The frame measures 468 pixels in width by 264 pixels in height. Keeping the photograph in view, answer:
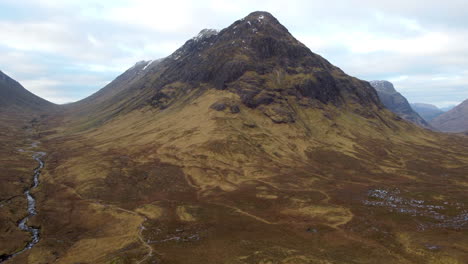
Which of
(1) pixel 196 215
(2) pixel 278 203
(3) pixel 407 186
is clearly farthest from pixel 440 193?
(1) pixel 196 215

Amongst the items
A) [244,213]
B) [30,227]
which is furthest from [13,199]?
[244,213]

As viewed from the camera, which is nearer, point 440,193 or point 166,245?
point 166,245

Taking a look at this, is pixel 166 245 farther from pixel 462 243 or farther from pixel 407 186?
pixel 407 186

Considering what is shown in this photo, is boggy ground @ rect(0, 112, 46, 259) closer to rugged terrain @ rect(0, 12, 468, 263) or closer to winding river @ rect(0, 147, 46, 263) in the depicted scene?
winding river @ rect(0, 147, 46, 263)

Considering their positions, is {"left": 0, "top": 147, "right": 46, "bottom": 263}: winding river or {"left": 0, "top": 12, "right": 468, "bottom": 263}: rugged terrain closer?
{"left": 0, "top": 12, "right": 468, "bottom": 263}: rugged terrain

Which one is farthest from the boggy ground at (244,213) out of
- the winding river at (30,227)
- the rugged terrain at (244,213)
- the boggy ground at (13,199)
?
the boggy ground at (13,199)

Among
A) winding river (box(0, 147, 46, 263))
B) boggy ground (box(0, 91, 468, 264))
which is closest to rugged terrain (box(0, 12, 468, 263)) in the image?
boggy ground (box(0, 91, 468, 264))

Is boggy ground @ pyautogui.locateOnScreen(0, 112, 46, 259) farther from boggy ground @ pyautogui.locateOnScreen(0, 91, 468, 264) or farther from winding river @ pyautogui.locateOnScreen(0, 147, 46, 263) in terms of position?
boggy ground @ pyautogui.locateOnScreen(0, 91, 468, 264)

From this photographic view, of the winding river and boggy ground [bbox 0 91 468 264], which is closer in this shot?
boggy ground [bbox 0 91 468 264]

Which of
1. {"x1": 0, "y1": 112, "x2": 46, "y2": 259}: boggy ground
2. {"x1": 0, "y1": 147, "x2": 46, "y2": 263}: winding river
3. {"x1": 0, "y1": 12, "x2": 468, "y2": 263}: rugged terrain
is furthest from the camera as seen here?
→ {"x1": 0, "y1": 112, "x2": 46, "y2": 259}: boggy ground

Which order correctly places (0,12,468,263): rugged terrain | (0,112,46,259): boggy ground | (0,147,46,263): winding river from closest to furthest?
1. (0,12,468,263): rugged terrain
2. (0,147,46,263): winding river
3. (0,112,46,259): boggy ground

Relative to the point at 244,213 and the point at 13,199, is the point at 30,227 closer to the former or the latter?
the point at 13,199
